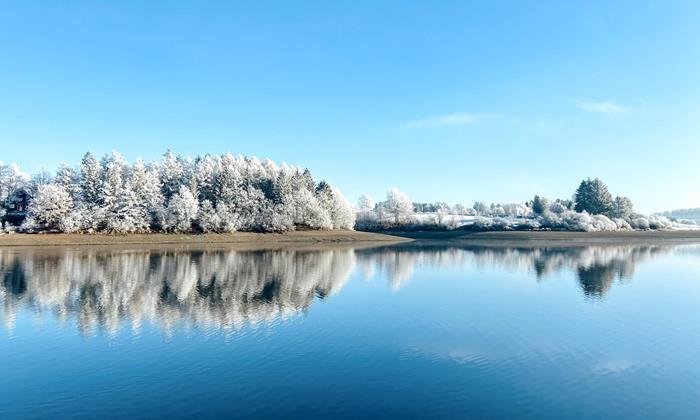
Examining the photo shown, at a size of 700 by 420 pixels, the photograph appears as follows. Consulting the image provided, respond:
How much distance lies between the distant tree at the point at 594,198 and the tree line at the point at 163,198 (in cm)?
9605

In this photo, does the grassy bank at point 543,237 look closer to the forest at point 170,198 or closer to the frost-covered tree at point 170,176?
the forest at point 170,198

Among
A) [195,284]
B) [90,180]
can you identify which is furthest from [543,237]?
[90,180]

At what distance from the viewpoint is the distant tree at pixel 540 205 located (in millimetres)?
170250

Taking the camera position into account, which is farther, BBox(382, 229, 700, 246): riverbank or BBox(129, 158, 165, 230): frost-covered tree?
BBox(382, 229, 700, 246): riverbank

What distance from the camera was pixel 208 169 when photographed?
111m

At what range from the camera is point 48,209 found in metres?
88.2

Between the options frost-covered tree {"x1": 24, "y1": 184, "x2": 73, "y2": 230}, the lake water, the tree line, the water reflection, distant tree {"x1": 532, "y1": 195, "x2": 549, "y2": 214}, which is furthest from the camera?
distant tree {"x1": 532, "y1": 195, "x2": 549, "y2": 214}

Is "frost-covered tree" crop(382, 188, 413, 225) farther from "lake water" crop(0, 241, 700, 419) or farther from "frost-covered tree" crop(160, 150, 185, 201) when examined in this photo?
"lake water" crop(0, 241, 700, 419)

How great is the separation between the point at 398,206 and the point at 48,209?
101 metres

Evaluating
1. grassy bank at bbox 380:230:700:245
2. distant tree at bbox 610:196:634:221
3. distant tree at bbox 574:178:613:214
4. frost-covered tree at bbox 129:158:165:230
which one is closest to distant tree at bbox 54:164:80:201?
frost-covered tree at bbox 129:158:165:230

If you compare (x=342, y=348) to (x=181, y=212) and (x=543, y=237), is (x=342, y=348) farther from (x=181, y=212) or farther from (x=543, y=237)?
(x=543, y=237)

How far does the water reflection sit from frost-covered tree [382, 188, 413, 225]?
90738 millimetres

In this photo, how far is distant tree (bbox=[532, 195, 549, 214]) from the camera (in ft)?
559

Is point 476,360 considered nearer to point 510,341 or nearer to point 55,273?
point 510,341
